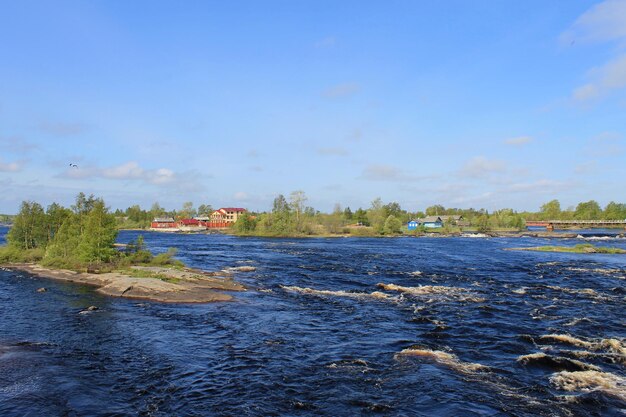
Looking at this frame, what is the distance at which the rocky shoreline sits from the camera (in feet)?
134

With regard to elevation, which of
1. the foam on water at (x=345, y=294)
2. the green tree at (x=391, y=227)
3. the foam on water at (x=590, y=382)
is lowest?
the foam on water at (x=590, y=382)

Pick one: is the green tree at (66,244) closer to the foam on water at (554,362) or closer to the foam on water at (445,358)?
the foam on water at (445,358)

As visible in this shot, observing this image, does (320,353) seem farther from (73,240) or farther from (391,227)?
(391,227)

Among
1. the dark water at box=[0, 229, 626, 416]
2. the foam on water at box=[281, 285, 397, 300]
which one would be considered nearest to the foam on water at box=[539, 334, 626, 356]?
the dark water at box=[0, 229, 626, 416]

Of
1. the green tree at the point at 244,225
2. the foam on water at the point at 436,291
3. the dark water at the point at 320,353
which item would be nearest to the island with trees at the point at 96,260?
the dark water at the point at 320,353

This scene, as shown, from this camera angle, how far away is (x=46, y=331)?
29578mm

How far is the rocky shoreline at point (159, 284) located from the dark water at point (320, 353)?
2.15 metres

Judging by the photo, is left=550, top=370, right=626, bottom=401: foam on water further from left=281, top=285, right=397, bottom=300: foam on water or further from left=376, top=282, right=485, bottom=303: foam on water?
left=281, top=285, right=397, bottom=300: foam on water

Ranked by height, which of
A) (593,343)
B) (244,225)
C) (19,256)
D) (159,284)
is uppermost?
(244,225)

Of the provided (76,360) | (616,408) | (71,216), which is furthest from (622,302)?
(71,216)

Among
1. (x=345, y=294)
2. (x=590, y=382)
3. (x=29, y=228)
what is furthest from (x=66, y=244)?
(x=590, y=382)

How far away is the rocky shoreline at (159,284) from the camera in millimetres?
40875

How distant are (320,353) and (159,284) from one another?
24756 mm

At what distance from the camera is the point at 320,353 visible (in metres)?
25.4
